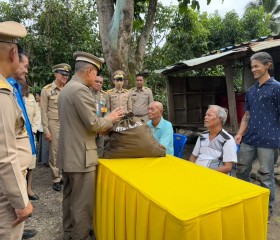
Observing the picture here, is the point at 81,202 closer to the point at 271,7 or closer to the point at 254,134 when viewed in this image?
the point at 254,134

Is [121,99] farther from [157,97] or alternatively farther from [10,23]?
[157,97]

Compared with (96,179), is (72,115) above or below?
above

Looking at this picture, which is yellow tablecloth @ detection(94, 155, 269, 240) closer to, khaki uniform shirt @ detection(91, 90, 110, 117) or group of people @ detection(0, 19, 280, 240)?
group of people @ detection(0, 19, 280, 240)

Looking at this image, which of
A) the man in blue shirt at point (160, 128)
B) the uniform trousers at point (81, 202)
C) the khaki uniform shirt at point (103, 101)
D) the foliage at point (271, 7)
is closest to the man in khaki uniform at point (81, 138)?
the uniform trousers at point (81, 202)

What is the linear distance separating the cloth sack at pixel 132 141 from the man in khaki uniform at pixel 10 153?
3.65 ft

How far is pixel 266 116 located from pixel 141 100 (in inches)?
123

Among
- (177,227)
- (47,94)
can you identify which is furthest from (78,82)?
(47,94)

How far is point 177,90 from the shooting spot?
28.7 feet

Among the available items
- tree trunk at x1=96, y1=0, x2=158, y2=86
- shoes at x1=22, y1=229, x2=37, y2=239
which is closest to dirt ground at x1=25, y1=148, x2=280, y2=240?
shoes at x1=22, y1=229, x2=37, y2=239

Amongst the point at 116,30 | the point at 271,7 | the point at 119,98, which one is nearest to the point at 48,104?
the point at 119,98

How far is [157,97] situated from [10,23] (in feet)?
32.0

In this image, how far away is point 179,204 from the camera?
63.8 inches

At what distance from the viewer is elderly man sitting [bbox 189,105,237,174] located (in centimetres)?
279

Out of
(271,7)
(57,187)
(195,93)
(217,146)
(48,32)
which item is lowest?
(57,187)
